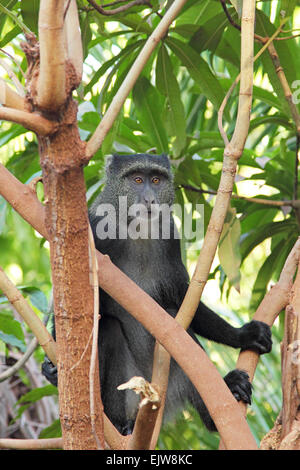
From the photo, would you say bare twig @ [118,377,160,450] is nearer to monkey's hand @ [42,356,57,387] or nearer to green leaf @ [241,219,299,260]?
monkey's hand @ [42,356,57,387]

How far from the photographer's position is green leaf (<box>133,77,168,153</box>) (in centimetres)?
392

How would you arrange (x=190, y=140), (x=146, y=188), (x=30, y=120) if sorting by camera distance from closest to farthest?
(x=30, y=120) < (x=146, y=188) < (x=190, y=140)

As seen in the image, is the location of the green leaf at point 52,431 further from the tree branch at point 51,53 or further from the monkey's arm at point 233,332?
the tree branch at point 51,53

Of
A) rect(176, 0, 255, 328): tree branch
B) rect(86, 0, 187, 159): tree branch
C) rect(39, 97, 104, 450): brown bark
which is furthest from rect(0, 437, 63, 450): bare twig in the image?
rect(86, 0, 187, 159): tree branch

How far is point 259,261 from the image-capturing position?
7.11 meters

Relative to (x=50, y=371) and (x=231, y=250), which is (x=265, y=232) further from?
(x=50, y=371)

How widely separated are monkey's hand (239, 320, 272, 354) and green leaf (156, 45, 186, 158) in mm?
1174

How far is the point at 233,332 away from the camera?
3.42 meters

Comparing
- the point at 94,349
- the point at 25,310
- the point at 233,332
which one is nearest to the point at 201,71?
the point at 233,332

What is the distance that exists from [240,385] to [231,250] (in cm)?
63

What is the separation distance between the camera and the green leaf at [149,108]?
3.92 meters

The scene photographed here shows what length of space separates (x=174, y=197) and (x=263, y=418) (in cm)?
170
